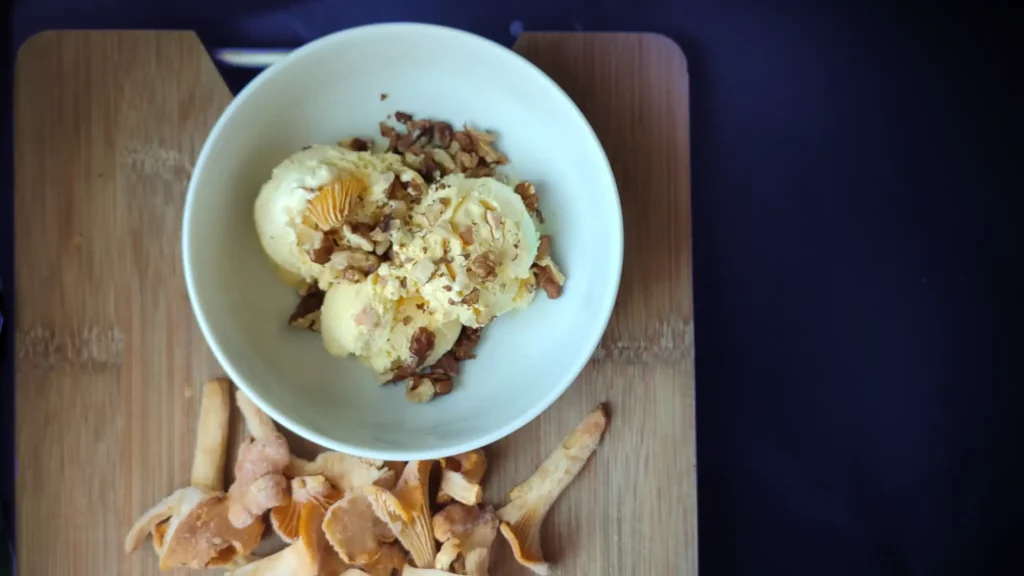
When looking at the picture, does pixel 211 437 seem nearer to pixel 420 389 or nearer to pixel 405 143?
pixel 420 389

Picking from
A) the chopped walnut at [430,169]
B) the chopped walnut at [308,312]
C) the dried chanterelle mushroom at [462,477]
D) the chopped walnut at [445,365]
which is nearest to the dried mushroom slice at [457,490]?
the dried chanterelle mushroom at [462,477]

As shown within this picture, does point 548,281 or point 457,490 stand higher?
point 548,281

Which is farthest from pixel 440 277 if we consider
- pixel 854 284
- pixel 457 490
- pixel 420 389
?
pixel 854 284

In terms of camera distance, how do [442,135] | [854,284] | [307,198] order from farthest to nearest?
1. [854,284]
2. [442,135]
3. [307,198]

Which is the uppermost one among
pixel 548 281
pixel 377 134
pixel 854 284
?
pixel 377 134

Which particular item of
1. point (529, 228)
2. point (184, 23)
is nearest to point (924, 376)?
point (529, 228)

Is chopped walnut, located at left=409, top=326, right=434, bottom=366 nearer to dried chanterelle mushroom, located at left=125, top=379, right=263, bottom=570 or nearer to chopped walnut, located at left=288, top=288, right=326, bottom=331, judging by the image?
chopped walnut, located at left=288, top=288, right=326, bottom=331
